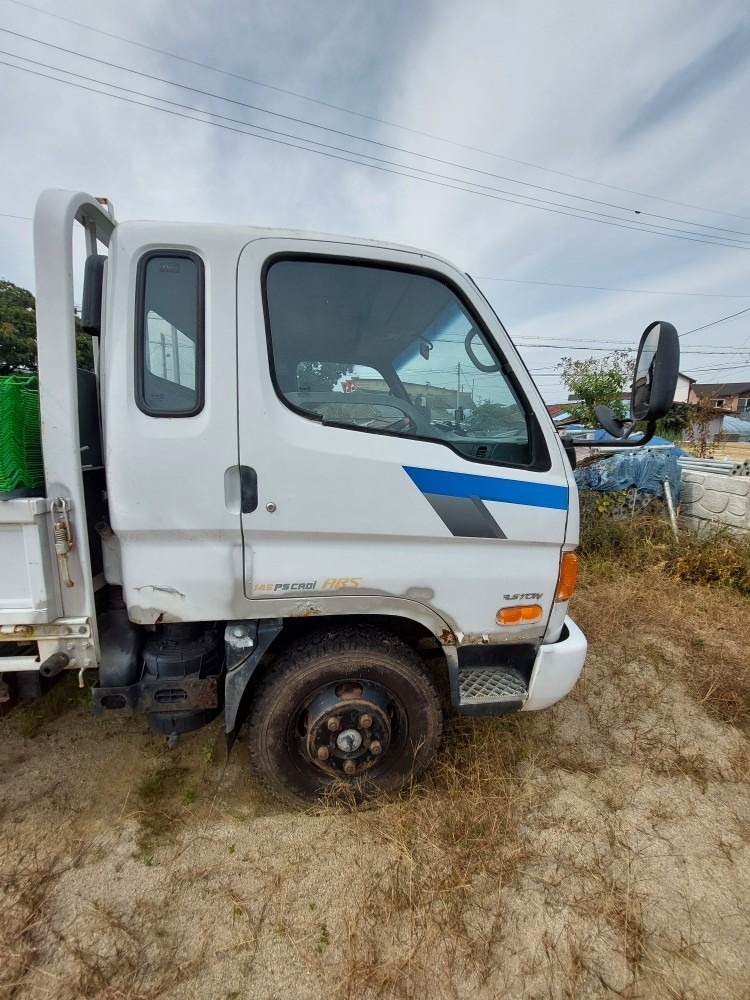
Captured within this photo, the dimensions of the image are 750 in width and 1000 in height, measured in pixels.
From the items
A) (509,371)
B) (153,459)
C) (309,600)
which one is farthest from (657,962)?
(153,459)

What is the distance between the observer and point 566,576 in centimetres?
191

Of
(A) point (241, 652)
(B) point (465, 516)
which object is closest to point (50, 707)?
(A) point (241, 652)

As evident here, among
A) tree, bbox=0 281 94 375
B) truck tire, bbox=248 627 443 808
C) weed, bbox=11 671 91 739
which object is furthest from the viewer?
Result: tree, bbox=0 281 94 375

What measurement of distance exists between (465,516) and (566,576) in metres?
0.59

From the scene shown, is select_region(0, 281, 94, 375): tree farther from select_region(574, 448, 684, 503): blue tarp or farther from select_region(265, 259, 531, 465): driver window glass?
select_region(574, 448, 684, 503): blue tarp

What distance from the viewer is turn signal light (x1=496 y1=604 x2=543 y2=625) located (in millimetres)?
1868

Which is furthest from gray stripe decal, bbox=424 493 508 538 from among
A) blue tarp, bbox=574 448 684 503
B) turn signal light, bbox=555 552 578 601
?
blue tarp, bbox=574 448 684 503

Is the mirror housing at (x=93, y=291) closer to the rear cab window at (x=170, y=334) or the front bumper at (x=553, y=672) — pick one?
the rear cab window at (x=170, y=334)

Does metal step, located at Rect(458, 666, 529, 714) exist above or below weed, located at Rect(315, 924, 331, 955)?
above

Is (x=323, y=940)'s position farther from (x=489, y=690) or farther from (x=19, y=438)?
(x=19, y=438)

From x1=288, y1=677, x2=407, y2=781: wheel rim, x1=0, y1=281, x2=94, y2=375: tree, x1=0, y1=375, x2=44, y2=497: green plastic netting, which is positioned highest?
x1=0, y1=281, x2=94, y2=375: tree

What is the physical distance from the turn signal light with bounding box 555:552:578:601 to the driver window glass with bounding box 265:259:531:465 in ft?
1.52

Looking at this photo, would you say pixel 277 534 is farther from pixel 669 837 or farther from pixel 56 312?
pixel 669 837

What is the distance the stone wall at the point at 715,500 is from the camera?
482 cm
